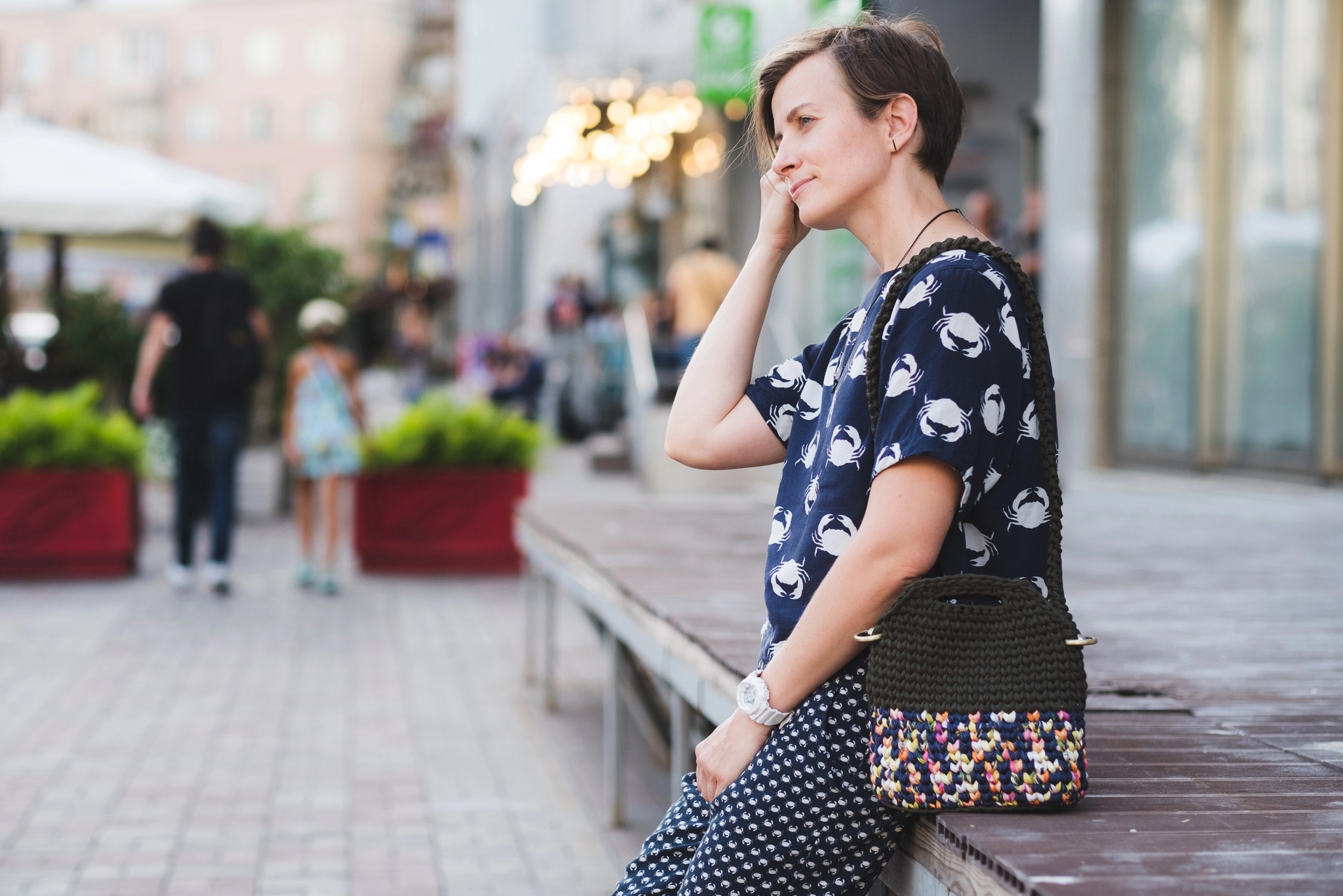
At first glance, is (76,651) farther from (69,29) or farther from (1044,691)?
(69,29)

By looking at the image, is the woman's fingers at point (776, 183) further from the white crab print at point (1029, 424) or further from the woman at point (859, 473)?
the white crab print at point (1029, 424)

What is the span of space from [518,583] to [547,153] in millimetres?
9650

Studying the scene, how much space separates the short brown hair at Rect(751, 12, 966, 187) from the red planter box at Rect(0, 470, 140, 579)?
790 centimetres

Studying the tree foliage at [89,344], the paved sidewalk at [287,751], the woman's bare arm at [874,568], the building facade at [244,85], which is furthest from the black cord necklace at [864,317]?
the building facade at [244,85]

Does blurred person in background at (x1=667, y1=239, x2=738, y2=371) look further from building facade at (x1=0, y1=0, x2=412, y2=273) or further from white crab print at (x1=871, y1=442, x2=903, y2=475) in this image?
building facade at (x1=0, y1=0, x2=412, y2=273)

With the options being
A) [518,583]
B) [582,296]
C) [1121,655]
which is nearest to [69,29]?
[582,296]

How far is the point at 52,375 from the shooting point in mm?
12758

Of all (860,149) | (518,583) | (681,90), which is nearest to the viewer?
(860,149)

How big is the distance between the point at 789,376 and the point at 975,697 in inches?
26.2

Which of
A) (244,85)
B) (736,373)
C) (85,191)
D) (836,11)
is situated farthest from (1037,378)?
(244,85)

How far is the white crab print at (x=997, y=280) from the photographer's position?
5.90 feet

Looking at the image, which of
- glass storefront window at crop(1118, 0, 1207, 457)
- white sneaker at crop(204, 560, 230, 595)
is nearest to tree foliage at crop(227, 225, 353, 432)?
white sneaker at crop(204, 560, 230, 595)

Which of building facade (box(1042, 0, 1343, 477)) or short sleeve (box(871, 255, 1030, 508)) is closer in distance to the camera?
short sleeve (box(871, 255, 1030, 508))

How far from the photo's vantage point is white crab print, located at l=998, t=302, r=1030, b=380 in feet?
5.84
